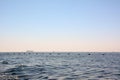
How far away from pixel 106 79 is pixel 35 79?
9.02 metres

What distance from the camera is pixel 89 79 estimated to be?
74.2ft

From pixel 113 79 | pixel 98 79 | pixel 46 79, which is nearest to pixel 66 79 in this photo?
pixel 46 79

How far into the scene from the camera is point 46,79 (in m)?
22.6

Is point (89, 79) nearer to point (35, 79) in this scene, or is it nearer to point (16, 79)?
point (35, 79)

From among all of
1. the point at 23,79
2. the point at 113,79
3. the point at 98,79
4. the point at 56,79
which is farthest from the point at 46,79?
the point at 113,79

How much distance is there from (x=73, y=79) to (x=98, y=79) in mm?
3191

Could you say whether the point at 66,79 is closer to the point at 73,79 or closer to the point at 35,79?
the point at 73,79

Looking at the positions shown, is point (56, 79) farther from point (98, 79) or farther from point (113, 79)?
point (113, 79)

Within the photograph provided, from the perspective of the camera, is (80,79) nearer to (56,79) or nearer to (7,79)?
(56,79)

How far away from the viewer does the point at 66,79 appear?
2239 centimetres

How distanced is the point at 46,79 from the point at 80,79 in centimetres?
430

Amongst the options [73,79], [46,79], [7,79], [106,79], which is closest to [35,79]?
[46,79]

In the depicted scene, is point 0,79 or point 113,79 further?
point 113,79

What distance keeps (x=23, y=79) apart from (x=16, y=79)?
2.80 feet
